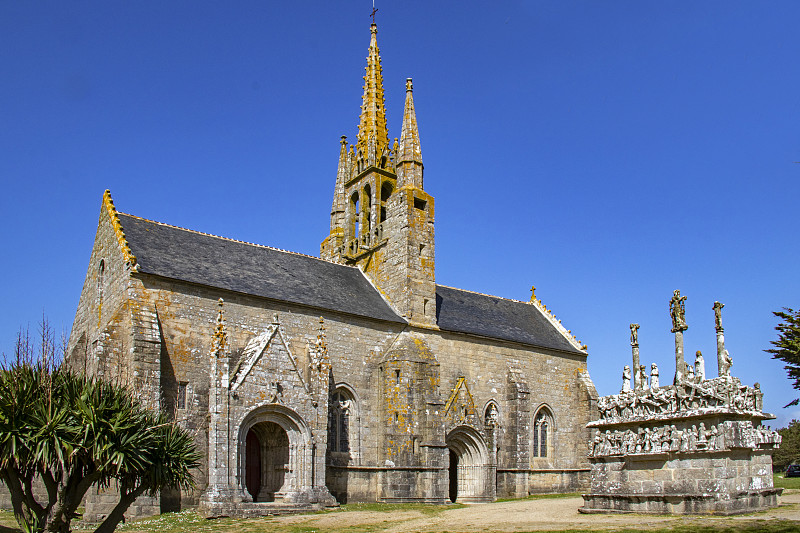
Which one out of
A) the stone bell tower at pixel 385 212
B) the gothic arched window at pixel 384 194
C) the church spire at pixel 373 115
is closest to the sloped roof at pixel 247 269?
the stone bell tower at pixel 385 212

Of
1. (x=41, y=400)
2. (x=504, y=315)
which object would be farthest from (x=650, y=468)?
(x=504, y=315)

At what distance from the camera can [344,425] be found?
26.2 meters

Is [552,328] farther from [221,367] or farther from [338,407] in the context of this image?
[221,367]

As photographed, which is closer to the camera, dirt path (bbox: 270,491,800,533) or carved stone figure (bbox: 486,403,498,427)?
dirt path (bbox: 270,491,800,533)

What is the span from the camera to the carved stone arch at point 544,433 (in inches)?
1277

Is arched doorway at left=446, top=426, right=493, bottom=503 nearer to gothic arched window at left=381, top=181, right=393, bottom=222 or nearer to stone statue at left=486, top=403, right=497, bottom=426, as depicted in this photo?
stone statue at left=486, top=403, right=497, bottom=426

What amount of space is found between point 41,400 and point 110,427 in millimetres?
1268

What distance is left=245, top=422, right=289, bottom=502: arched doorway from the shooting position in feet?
75.0

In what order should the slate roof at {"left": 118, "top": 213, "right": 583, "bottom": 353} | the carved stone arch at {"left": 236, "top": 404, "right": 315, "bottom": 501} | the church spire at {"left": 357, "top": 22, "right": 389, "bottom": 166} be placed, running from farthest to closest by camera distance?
the church spire at {"left": 357, "top": 22, "right": 389, "bottom": 166}, the slate roof at {"left": 118, "top": 213, "right": 583, "bottom": 353}, the carved stone arch at {"left": 236, "top": 404, "right": 315, "bottom": 501}

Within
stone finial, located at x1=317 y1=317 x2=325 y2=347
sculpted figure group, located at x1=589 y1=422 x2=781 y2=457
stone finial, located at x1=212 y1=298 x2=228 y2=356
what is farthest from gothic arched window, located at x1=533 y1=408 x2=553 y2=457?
stone finial, located at x1=212 y1=298 x2=228 y2=356

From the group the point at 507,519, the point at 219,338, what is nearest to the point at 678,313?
the point at 507,519

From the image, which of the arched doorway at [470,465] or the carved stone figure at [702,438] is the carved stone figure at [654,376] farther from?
the arched doorway at [470,465]

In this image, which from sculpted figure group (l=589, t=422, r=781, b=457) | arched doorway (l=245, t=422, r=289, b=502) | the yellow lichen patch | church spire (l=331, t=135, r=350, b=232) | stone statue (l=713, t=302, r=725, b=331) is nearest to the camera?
sculpted figure group (l=589, t=422, r=781, b=457)

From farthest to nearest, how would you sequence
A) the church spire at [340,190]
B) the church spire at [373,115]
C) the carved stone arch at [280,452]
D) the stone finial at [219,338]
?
the church spire at [340,190], the church spire at [373,115], the carved stone arch at [280,452], the stone finial at [219,338]
